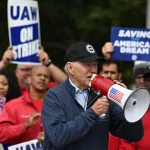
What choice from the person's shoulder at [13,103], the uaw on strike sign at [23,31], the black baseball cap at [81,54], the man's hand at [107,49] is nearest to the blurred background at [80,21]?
the uaw on strike sign at [23,31]

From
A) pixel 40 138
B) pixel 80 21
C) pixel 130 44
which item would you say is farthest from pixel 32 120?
pixel 80 21

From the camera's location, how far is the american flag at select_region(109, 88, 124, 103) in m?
4.67

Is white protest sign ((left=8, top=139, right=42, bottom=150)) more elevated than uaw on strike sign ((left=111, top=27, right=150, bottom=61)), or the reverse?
uaw on strike sign ((left=111, top=27, right=150, bottom=61))

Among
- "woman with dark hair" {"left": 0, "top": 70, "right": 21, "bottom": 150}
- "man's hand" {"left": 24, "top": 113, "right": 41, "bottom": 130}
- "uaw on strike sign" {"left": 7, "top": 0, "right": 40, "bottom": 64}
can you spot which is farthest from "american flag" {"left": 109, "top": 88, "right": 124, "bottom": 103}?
"uaw on strike sign" {"left": 7, "top": 0, "right": 40, "bottom": 64}

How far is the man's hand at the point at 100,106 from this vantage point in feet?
15.6

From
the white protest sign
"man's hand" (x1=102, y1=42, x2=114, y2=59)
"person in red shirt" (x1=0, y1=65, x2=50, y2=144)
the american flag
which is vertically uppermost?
the american flag

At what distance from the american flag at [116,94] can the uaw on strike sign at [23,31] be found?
3231mm

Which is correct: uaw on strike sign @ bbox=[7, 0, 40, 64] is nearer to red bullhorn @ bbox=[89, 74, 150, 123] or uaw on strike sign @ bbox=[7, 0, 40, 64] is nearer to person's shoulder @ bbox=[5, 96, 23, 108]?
person's shoulder @ bbox=[5, 96, 23, 108]

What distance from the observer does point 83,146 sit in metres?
4.88

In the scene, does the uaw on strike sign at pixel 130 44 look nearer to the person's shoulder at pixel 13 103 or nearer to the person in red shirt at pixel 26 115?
the person in red shirt at pixel 26 115

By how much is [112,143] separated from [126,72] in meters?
5.94

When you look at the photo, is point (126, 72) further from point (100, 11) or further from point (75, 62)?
point (75, 62)

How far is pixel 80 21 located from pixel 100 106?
6781 mm

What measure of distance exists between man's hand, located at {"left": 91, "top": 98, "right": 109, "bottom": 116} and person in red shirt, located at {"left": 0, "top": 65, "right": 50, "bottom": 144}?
5.51 feet
